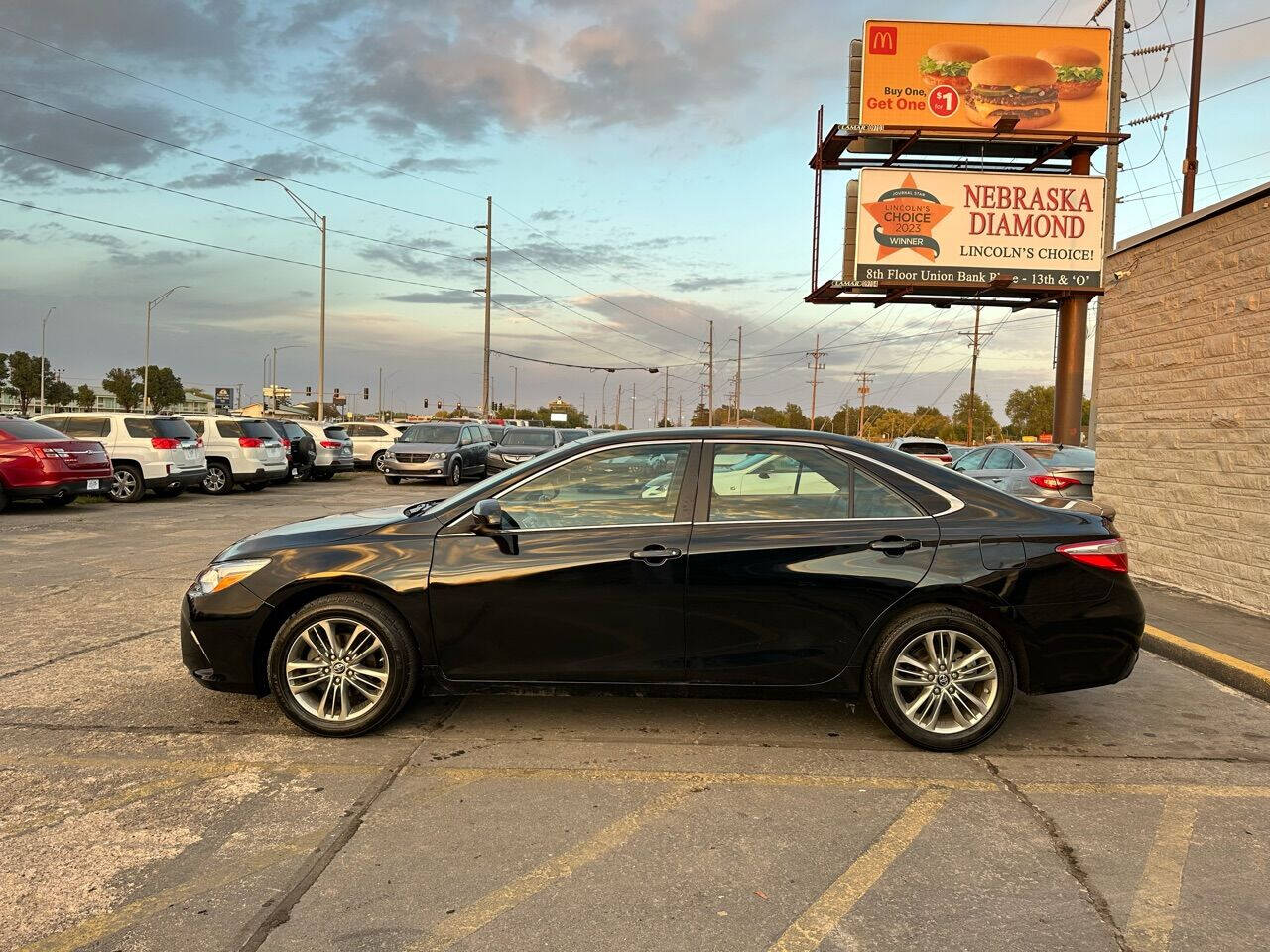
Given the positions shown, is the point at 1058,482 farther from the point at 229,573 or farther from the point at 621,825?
the point at 229,573

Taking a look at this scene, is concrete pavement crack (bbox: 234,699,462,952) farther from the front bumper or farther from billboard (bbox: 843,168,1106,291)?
billboard (bbox: 843,168,1106,291)

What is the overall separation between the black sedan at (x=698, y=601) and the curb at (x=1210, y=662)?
133cm

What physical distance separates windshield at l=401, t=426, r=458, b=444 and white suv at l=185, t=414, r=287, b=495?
572 cm

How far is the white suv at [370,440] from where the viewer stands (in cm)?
3222

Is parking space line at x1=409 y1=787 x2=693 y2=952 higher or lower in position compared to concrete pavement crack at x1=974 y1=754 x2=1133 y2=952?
lower

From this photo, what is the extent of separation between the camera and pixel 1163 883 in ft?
10.1

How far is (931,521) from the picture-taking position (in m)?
4.38

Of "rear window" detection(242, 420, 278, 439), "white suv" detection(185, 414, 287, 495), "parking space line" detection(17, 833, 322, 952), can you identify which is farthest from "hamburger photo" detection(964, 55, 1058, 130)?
"parking space line" detection(17, 833, 322, 952)

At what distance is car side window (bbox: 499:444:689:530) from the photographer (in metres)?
4.44

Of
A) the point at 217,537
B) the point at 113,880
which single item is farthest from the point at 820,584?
the point at 217,537

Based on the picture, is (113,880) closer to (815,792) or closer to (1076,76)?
(815,792)

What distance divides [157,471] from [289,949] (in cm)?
1700

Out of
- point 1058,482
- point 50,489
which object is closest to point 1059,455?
point 1058,482

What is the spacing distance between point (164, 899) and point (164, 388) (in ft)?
339
